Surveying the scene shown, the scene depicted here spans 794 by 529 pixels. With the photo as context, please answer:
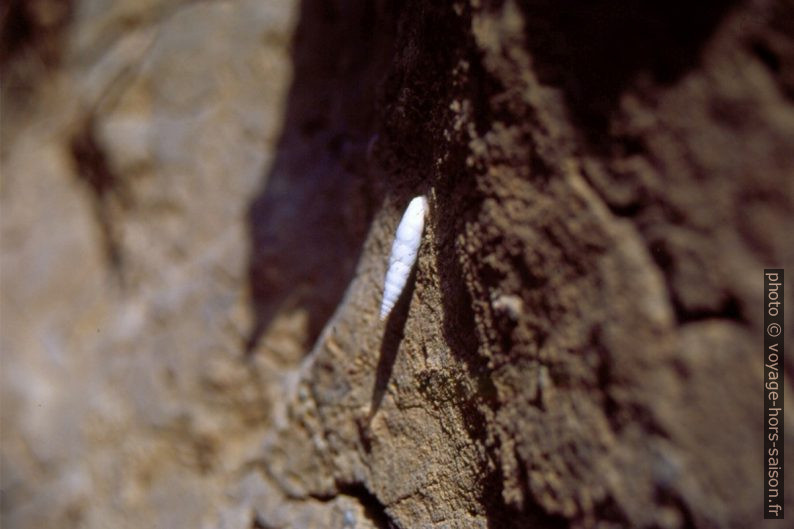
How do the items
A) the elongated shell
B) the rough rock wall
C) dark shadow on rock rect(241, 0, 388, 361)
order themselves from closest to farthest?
the rough rock wall
the elongated shell
dark shadow on rock rect(241, 0, 388, 361)

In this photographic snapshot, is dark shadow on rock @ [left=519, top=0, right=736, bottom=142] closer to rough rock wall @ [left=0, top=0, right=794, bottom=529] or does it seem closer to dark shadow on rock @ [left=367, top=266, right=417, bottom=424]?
rough rock wall @ [left=0, top=0, right=794, bottom=529]

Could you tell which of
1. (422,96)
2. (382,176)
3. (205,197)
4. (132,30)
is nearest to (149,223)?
(205,197)

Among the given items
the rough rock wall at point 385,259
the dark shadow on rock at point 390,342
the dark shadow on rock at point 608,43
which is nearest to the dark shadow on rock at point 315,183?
the rough rock wall at point 385,259

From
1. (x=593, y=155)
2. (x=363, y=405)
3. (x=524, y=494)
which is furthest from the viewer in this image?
(x=363, y=405)

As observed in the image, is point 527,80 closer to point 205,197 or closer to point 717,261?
point 717,261

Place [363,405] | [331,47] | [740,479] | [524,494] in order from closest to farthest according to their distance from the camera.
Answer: [740,479] → [524,494] → [363,405] → [331,47]

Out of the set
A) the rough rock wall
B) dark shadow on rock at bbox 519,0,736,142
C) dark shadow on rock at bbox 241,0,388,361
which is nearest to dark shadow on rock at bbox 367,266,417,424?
the rough rock wall
